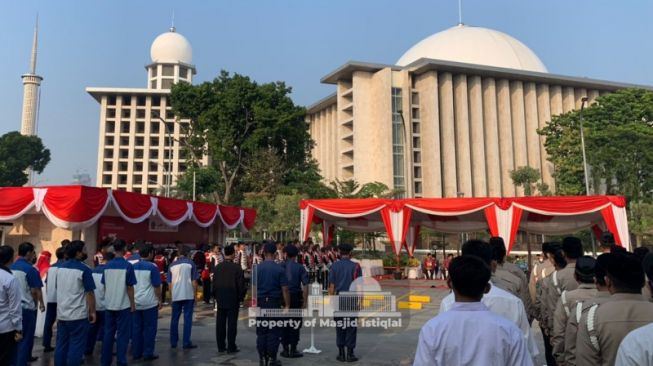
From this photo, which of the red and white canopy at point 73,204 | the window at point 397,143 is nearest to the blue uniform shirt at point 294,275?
the red and white canopy at point 73,204

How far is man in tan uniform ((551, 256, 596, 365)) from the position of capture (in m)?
3.67

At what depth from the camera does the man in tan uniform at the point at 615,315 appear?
2.53 meters

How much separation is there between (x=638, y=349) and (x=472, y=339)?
66 centimetres

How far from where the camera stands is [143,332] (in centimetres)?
682

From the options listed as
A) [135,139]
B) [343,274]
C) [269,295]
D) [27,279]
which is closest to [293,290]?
[269,295]

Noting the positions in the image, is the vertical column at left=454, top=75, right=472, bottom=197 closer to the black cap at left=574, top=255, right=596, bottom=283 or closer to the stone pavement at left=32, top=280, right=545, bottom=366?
the stone pavement at left=32, top=280, right=545, bottom=366

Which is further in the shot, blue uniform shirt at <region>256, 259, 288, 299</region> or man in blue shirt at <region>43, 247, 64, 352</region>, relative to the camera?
blue uniform shirt at <region>256, 259, 288, 299</region>

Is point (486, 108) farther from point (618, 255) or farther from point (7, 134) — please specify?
point (7, 134)

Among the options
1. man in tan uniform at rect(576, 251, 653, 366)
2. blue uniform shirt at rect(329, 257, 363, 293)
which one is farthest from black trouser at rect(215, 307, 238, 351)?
man in tan uniform at rect(576, 251, 653, 366)

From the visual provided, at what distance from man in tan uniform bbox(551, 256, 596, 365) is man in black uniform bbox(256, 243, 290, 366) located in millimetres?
3669

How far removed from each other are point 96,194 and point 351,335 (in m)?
8.59

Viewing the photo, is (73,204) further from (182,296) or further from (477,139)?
(477,139)

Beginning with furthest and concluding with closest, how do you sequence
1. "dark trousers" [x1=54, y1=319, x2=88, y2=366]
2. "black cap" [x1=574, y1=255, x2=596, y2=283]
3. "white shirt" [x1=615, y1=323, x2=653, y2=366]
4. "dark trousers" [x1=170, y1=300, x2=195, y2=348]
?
"dark trousers" [x1=170, y1=300, x2=195, y2=348], "dark trousers" [x1=54, y1=319, x2=88, y2=366], "black cap" [x1=574, y1=255, x2=596, y2=283], "white shirt" [x1=615, y1=323, x2=653, y2=366]

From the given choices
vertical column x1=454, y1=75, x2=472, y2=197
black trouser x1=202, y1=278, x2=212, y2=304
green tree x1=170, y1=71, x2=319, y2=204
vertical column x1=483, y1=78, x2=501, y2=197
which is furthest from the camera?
vertical column x1=483, y1=78, x2=501, y2=197
